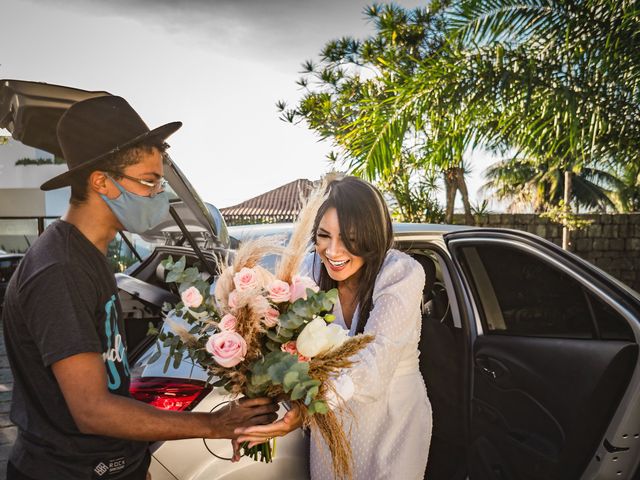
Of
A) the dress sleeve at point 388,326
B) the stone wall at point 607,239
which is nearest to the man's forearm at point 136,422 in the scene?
the dress sleeve at point 388,326

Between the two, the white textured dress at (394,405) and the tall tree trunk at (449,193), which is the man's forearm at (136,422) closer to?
the white textured dress at (394,405)

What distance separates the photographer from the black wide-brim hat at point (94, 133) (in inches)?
57.2

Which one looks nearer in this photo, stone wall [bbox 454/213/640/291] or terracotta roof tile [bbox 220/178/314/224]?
stone wall [bbox 454/213/640/291]

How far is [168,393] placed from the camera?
82.7 inches

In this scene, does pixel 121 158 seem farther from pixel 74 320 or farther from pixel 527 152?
pixel 527 152

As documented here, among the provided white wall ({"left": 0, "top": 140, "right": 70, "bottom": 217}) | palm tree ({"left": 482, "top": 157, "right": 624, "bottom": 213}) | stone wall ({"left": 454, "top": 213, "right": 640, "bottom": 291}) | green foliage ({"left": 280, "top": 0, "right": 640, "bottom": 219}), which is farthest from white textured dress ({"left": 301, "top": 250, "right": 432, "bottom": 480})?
palm tree ({"left": 482, "top": 157, "right": 624, "bottom": 213})

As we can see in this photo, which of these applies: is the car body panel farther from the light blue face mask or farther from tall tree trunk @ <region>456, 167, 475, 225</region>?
tall tree trunk @ <region>456, 167, 475, 225</region>

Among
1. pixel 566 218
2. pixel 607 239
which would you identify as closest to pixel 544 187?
pixel 607 239

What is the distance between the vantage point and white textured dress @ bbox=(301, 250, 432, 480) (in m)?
1.85

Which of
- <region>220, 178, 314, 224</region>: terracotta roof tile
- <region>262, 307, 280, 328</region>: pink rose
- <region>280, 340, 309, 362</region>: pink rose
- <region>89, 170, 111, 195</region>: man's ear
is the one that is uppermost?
<region>220, 178, 314, 224</region>: terracotta roof tile

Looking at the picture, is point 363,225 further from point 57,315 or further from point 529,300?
point 529,300

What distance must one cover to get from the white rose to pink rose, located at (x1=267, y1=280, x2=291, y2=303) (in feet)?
0.33

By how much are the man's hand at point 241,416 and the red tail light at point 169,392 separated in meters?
0.66

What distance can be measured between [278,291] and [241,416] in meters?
0.34
